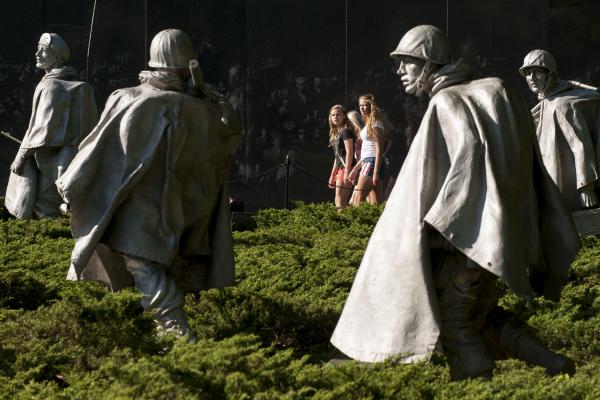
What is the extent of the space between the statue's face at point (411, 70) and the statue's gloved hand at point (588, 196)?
653 centimetres

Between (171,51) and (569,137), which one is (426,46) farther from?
(569,137)

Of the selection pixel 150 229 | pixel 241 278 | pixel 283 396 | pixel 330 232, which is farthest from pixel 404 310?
pixel 330 232

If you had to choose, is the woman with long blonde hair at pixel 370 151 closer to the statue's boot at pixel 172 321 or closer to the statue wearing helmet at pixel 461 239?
the statue's boot at pixel 172 321

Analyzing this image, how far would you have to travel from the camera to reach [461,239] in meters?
8.06

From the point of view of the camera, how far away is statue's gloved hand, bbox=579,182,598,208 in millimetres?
14961

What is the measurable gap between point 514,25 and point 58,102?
6.64 meters

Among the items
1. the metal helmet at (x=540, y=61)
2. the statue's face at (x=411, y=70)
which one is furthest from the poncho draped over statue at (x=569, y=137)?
the statue's face at (x=411, y=70)

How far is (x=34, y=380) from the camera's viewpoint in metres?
8.27

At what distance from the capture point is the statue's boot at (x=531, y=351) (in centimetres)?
834

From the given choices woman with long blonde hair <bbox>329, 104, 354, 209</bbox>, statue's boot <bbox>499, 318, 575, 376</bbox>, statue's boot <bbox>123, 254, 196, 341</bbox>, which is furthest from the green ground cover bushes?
woman with long blonde hair <bbox>329, 104, 354, 209</bbox>

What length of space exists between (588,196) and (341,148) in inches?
178

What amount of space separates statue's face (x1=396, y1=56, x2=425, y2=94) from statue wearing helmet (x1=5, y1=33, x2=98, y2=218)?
8792 mm

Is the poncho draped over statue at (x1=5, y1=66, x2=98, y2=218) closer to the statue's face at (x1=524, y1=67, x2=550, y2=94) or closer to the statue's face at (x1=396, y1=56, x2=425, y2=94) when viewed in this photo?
the statue's face at (x1=524, y1=67, x2=550, y2=94)

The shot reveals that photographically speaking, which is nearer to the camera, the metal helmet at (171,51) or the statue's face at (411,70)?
the statue's face at (411,70)
